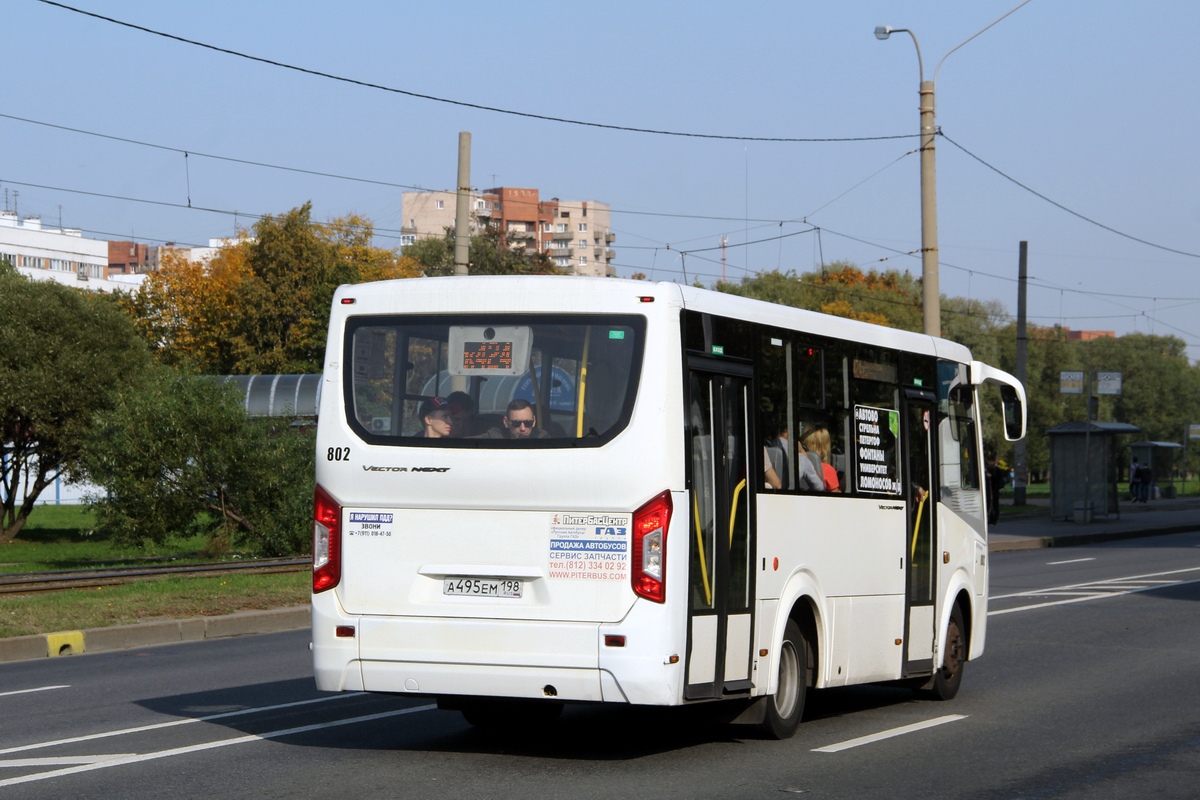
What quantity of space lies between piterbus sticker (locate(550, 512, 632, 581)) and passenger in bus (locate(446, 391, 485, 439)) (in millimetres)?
681

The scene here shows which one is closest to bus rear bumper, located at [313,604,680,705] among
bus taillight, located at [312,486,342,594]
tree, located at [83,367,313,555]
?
bus taillight, located at [312,486,342,594]

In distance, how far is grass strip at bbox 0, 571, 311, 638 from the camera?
663 inches

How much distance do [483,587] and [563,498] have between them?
66 centimetres

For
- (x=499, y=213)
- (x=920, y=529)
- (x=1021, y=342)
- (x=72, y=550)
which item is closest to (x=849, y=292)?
(x=1021, y=342)

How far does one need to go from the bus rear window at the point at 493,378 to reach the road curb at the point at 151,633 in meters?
7.24

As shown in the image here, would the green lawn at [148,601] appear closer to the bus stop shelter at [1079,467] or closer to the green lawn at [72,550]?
the green lawn at [72,550]

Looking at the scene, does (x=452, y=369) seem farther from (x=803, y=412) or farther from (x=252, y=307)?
(x=252, y=307)

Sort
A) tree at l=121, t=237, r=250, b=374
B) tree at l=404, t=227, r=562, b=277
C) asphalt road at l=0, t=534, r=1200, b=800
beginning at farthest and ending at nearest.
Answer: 1. tree at l=121, t=237, r=250, b=374
2. tree at l=404, t=227, r=562, b=277
3. asphalt road at l=0, t=534, r=1200, b=800

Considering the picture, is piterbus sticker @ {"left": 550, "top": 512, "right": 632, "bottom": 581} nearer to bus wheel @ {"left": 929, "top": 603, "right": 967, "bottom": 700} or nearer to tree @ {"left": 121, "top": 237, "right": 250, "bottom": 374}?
bus wheel @ {"left": 929, "top": 603, "right": 967, "bottom": 700}

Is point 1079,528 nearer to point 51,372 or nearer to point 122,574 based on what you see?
point 122,574

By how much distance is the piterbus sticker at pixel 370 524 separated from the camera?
333 inches

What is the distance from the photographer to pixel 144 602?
723 inches

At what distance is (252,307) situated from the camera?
74688 millimetres

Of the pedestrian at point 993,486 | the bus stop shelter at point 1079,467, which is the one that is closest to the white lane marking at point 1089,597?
the pedestrian at point 993,486
